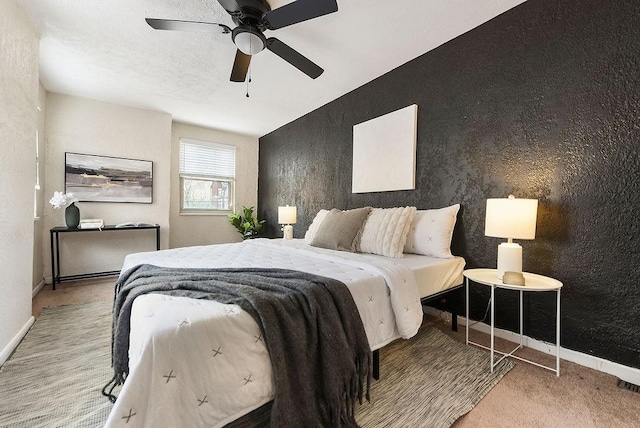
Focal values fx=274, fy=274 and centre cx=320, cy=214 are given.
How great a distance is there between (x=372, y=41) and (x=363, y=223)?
168cm

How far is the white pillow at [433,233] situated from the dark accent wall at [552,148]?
18 cm

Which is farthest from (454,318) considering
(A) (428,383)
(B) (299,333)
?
(B) (299,333)

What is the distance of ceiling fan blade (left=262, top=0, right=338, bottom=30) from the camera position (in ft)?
5.33

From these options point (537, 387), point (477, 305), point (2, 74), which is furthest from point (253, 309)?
point (2, 74)

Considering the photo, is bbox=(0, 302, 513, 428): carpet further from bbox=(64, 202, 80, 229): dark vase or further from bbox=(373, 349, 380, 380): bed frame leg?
bbox=(64, 202, 80, 229): dark vase

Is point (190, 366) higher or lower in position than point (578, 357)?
higher

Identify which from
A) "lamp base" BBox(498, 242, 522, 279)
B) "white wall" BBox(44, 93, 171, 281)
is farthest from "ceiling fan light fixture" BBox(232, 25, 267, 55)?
"white wall" BBox(44, 93, 171, 281)

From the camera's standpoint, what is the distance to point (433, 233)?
235 centimetres

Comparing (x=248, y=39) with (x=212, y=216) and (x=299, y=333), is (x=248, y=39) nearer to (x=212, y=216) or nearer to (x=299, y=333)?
(x=299, y=333)

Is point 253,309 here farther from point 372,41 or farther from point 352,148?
point 352,148

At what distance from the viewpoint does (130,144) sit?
13.7ft

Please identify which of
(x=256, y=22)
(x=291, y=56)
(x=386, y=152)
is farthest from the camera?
(x=386, y=152)

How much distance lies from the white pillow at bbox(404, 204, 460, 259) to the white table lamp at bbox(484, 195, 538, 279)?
18.9 inches

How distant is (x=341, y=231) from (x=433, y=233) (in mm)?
801
